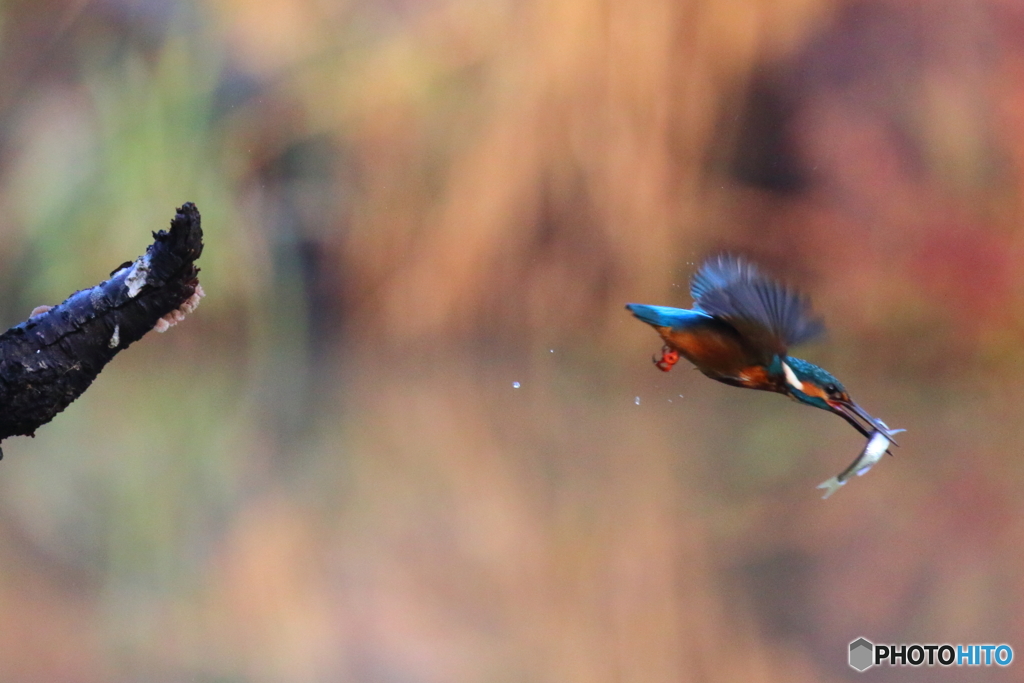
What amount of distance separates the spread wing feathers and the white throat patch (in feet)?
0.07

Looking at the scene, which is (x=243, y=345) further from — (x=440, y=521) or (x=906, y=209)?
(x=906, y=209)

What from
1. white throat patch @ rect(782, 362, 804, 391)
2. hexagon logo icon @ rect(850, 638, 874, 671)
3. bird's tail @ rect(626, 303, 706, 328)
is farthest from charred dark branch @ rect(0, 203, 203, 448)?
hexagon logo icon @ rect(850, 638, 874, 671)

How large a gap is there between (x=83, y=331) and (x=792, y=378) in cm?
70

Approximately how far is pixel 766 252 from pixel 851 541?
50.8 inches

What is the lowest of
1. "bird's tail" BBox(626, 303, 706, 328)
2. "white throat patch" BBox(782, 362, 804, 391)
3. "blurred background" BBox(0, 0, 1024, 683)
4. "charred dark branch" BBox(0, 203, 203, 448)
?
"charred dark branch" BBox(0, 203, 203, 448)

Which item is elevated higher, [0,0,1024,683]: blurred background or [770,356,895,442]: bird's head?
[0,0,1024,683]: blurred background

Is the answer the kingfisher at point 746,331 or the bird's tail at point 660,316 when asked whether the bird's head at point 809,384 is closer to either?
the kingfisher at point 746,331

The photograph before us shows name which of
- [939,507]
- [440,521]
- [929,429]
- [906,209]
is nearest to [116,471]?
[440,521]

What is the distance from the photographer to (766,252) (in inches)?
95.5

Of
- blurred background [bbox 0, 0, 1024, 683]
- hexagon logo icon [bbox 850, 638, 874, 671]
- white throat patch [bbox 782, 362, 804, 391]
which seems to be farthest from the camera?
blurred background [bbox 0, 0, 1024, 683]

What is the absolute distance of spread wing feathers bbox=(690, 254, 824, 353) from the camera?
1012 mm

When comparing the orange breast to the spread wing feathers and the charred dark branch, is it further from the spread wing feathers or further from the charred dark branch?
the charred dark branch

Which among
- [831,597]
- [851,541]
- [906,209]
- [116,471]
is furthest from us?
[906,209]

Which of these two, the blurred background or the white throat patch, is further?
the blurred background
